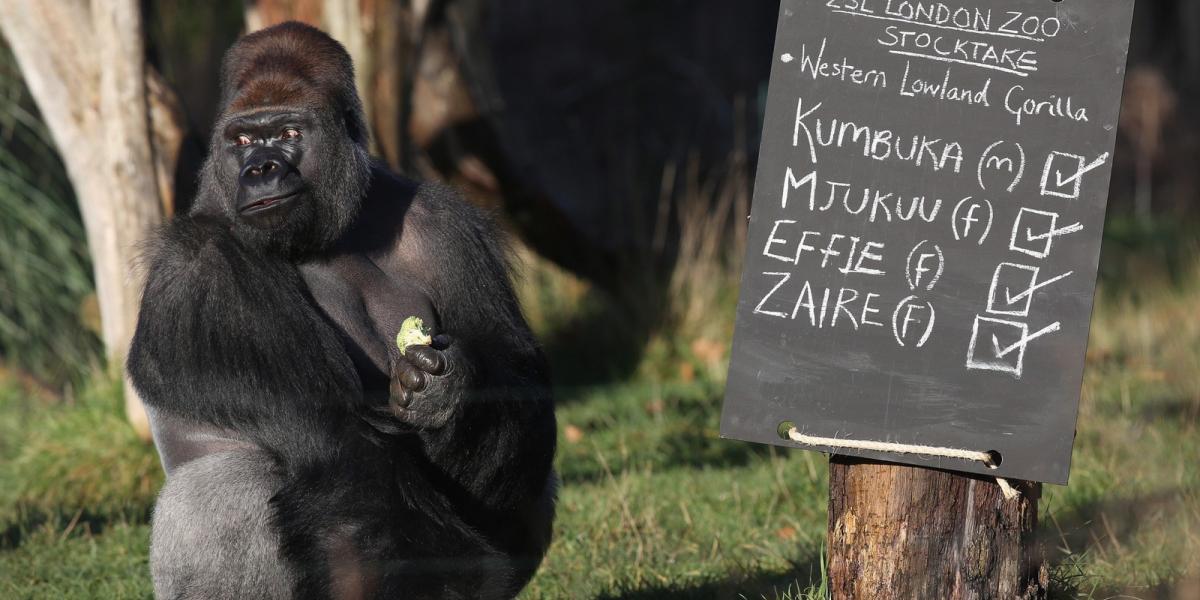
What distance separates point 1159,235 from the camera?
9156mm

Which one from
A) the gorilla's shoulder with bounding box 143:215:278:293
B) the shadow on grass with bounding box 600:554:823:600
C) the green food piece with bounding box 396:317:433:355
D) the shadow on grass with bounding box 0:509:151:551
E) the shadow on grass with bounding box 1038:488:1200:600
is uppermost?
the gorilla's shoulder with bounding box 143:215:278:293

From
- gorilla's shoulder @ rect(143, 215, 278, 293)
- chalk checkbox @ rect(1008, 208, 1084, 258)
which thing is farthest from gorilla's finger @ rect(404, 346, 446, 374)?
chalk checkbox @ rect(1008, 208, 1084, 258)

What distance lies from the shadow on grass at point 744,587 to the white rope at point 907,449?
2.66ft

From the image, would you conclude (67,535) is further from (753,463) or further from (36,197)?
(36,197)

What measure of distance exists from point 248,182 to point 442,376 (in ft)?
2.16

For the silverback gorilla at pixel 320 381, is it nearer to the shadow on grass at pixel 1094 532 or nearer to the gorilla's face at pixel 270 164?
the gorilla's face at pixel 270 164

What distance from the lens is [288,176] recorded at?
3053 mm

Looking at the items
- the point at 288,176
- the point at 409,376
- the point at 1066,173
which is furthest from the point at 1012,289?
the point at 288,176

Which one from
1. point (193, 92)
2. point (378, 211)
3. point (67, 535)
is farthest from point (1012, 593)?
point (193, 92)

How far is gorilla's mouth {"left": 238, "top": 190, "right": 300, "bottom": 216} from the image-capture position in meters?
2.99

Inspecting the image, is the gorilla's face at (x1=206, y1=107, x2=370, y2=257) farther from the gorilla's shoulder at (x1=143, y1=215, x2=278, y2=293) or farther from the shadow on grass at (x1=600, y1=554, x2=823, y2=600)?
the shadow on grass at (x1=600, y1=554, x2=823, y2=600)

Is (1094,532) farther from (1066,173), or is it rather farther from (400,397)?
(400,397)

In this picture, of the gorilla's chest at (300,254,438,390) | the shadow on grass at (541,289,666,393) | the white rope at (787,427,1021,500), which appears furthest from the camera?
the shadow on grass at (541,289,666,393)

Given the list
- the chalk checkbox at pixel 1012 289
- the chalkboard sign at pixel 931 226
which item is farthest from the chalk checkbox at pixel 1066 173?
the chalk checkbox at pixel 1012 289
